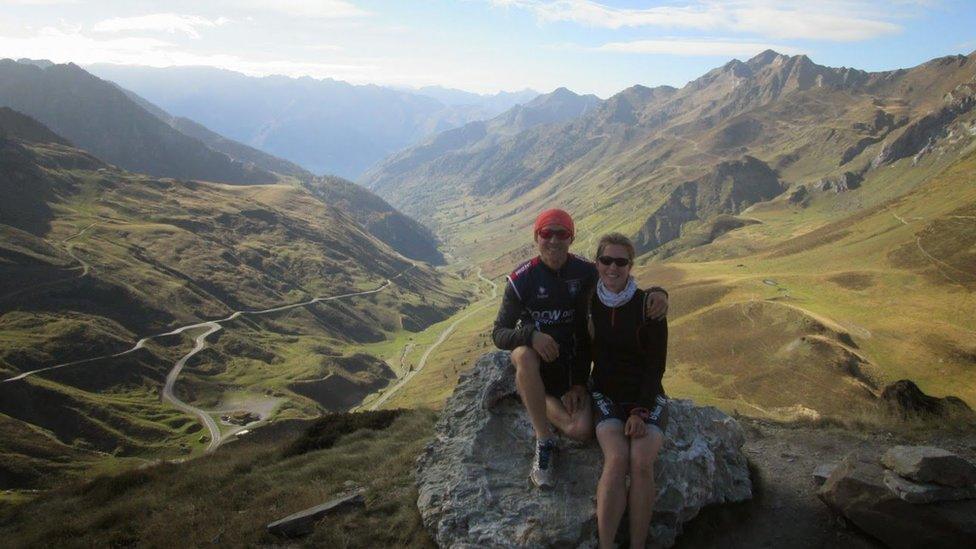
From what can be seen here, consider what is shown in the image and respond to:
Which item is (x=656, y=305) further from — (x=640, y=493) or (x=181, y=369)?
(x=181, y=369)

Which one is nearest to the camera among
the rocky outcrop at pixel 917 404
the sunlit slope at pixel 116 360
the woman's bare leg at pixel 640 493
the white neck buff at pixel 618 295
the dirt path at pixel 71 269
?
the woman's bare leg at pixel 640 493

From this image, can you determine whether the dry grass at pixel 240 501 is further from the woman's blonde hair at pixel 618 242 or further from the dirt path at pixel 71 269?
the dirt path at pixel 71 269

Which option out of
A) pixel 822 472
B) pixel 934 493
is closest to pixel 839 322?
pixel 822 472

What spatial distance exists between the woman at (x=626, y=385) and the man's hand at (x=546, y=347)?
942 mm

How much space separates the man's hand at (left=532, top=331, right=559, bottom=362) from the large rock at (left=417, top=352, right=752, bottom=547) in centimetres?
282

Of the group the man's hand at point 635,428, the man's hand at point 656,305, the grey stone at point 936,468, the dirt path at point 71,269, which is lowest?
the dirt path at point 71,269

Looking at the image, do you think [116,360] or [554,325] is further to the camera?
[116,360]

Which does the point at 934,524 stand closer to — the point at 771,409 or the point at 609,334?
the point at 609,334

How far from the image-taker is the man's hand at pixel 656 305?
1022 cm

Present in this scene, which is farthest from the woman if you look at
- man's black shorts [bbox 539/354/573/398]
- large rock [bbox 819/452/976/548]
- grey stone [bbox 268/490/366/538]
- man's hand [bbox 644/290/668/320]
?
grey stone [bbox 268/490/366/538]

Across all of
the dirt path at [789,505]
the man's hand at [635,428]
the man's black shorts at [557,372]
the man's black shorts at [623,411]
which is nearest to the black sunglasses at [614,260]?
the man's black shorts at [557,372]

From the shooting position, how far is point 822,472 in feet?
46.1

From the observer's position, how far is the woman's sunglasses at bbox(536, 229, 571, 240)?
11.4 m

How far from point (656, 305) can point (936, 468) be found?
22.3 ft
